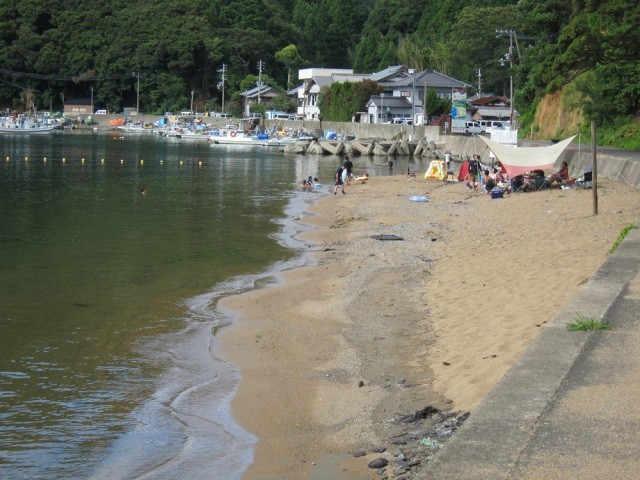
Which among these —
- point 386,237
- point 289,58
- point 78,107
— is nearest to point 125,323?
point 386,237

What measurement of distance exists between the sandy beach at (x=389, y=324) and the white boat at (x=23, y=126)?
304ft

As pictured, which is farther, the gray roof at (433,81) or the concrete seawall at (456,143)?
the gray roof at (433,81)

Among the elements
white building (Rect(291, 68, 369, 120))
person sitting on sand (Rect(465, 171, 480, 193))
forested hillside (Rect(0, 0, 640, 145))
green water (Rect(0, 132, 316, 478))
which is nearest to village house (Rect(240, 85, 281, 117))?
forested hillside (Rect(0, 0, 640, 145))

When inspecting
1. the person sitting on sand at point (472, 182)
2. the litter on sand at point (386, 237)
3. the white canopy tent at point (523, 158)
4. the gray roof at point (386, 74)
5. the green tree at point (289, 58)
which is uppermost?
the green tree at point (289, 58)

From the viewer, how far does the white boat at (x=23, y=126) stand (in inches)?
4279

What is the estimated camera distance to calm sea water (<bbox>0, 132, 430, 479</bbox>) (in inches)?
361

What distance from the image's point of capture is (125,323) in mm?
14680

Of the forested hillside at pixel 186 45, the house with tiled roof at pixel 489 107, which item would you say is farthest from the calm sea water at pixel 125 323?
the forested hillside at pixel 186 45

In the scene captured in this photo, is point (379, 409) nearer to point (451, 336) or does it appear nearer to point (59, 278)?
point (451, 336)

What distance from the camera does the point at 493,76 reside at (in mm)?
101500

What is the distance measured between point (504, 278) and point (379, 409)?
618cm

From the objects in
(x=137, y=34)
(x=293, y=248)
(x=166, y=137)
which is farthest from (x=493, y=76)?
(x=293, y=248)

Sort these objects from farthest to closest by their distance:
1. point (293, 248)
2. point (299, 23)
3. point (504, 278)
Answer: point (299, 23)
point (293, 248)
point (504, 278)

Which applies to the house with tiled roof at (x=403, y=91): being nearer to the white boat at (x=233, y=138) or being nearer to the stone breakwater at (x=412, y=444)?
the white boat at (x=233, y=138)
